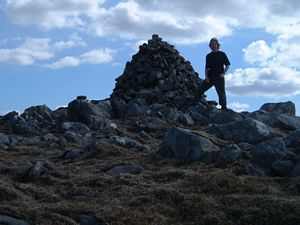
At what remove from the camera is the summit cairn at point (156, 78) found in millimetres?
30703

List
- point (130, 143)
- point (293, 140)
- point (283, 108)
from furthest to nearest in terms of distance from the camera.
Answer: point (283, 108) < point (130, 143) < point (293, 140)

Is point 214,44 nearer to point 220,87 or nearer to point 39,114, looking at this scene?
point 220,87

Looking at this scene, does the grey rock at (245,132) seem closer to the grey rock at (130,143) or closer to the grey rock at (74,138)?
the grey rock at (130,143)

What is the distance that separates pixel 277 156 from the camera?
1378 cm

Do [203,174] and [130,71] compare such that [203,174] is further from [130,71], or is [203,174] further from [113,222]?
[130,71]

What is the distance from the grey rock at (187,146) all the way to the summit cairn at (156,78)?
13522 millimetres

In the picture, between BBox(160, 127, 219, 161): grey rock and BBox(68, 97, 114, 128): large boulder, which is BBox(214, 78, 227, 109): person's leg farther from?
BBox(160, 127, 219, 161): grey rock

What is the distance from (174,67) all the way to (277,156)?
2105 centimetres

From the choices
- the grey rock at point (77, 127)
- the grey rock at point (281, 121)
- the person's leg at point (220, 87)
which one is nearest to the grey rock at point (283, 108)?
the grey rock at point (281, 121)

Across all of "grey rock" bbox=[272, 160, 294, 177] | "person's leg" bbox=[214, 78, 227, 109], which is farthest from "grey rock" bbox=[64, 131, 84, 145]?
A: "grey rock" bbox=[272, 160, 294, 177]

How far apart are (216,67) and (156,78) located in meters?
9.62

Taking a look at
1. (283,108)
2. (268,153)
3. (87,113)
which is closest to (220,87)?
(87,113)

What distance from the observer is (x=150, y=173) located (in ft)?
44.5

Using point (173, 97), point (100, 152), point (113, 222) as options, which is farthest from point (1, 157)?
point (173, 97)
